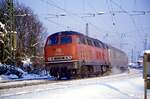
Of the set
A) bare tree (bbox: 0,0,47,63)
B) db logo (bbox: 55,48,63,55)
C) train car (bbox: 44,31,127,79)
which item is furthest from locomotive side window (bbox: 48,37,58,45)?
bare tree (bbox: 0,0,47,63)

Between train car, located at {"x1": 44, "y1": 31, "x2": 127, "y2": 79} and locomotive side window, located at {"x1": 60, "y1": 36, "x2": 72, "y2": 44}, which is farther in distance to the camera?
locomotive side window, located at {"x1": 60, "y1": 36, "x2": 72, "y2": 44}

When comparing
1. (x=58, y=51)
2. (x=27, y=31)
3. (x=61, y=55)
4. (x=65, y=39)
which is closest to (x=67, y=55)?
(x=61, y=55)

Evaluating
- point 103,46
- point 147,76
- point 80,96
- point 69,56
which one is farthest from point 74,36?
point 147,76

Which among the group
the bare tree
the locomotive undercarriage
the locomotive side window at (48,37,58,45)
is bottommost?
the locomotive undercarriage

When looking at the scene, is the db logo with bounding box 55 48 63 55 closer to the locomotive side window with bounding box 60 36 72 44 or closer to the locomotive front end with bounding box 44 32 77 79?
the locomotive front end with bounding box 44 32 77 79

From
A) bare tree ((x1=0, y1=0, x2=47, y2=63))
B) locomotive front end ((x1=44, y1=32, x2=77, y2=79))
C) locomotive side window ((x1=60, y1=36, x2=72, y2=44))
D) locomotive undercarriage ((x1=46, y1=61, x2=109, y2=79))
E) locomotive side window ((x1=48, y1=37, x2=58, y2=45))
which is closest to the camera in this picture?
locomotive undercarriage ((x1=46, y1=61, x2=109, y2=79))

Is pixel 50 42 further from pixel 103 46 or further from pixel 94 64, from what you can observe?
pixel 103 46

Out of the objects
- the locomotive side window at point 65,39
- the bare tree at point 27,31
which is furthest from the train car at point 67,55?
the bare tree at point 27,31

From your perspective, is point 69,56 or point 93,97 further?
point 69,56

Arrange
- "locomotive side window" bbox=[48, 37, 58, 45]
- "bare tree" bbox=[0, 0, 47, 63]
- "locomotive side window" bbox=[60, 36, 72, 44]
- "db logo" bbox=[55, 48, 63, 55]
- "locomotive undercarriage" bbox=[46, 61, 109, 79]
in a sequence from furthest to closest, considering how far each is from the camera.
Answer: "bare tree" bbox=[0, 0, 47, 63] < "locomotive side window" bbox=[48, 37, 58, 45] < "locomotive side window" bbox=[60, 36, 72, 44] < "db logo" bbox=[55, 48, 63, 55] < "locomotive undercarriage" bbox=[46, 61, 109, 79]

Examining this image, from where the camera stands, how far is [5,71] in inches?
1305

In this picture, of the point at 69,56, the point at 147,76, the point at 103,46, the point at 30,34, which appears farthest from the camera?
the point at 30,34

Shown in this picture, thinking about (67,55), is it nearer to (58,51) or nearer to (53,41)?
(58,51)

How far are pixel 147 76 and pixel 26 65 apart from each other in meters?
33.9
